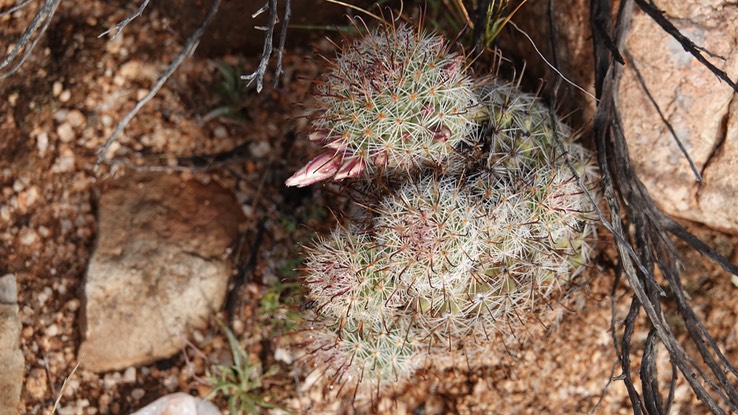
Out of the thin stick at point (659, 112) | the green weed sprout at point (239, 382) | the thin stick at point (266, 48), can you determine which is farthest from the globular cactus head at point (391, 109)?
the green weed sprout at point (239, 382)

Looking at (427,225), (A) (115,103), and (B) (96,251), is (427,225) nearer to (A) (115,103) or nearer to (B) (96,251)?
(B) (96,251)

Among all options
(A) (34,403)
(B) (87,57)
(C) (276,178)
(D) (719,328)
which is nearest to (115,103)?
(B) (87,57)

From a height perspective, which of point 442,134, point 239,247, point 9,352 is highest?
point 442,134

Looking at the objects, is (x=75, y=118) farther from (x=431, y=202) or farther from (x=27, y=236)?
(x=431, y=202)

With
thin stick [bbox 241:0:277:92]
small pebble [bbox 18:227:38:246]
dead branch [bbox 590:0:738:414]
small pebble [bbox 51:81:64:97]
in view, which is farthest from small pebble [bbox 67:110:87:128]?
dead branch [bbox 590:0:738:414]

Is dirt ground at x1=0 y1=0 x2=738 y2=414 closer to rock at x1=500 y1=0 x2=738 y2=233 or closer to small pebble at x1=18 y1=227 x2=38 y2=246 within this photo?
small pebble at x1=18 y1=227 x2=38 y2=246

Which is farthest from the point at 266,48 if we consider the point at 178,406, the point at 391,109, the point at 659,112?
the point at 178,406

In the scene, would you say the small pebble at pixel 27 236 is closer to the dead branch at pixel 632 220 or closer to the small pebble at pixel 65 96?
the small pebble at pixel 65 96
